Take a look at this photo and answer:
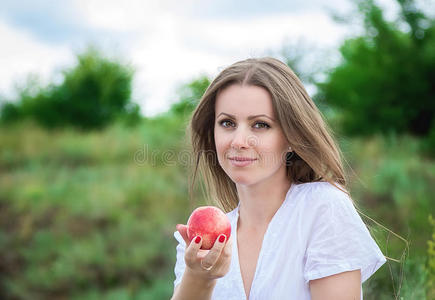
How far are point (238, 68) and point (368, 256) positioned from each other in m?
1.12

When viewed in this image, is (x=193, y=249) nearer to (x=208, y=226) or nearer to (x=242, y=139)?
(x=208, y=226)

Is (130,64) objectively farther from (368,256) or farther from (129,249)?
(368,256)

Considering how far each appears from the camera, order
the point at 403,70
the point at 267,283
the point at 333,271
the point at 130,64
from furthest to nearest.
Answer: the point at 130,64
the point at 403,70
the point at 267,283
the point at 333,271

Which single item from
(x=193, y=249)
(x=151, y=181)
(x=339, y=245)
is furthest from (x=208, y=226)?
(x=151, y=181)

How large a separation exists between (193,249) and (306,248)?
0.51 m

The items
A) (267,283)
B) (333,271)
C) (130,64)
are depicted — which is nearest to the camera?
(333,271)

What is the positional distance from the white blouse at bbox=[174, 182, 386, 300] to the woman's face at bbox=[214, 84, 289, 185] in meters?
0.22

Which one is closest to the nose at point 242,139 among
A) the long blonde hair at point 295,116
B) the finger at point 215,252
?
the long blonde hair at point 295,116

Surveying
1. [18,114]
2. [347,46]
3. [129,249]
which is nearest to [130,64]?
[18,114]

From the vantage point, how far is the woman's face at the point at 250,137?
2.26m

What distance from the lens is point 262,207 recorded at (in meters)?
2.44

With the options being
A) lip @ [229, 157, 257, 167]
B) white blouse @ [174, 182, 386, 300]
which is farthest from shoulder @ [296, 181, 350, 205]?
lip @ [229, 157, 257, 167]

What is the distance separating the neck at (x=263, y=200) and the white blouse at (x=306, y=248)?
7 centimetres

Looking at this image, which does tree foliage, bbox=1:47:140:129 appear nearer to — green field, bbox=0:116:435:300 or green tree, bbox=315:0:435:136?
green field, bbox=0:116:435:300
